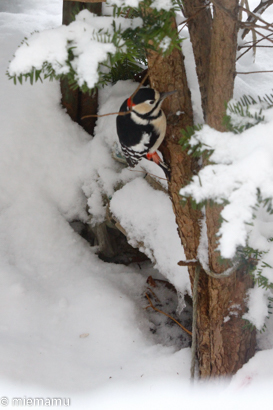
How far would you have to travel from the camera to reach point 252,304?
0.94 metres

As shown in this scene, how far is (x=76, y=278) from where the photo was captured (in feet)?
4.54

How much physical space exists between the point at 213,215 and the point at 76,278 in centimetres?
78

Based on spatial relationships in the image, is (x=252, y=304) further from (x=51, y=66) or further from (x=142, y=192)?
(x=51, y=66)

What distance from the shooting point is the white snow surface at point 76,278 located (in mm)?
947

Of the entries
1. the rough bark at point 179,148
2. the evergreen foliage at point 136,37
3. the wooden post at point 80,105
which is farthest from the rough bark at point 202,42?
the wooden post at point 80,105

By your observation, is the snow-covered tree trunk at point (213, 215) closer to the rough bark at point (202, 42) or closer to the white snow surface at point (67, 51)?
the rough bark at point (202, 42)

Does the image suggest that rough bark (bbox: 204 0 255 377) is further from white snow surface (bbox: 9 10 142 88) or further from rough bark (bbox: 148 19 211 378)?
white snow surface (bbox: 9 10 142 88)

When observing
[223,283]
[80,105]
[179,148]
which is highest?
[179,148]

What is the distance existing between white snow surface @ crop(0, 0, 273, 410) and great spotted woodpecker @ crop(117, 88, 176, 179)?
0.34 meters

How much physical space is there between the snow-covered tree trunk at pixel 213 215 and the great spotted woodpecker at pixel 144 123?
43 mm

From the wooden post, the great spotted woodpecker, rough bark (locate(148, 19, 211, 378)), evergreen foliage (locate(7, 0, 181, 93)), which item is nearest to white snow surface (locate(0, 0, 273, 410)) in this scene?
the wooden post

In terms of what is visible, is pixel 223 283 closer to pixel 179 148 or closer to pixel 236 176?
pixel 179 148

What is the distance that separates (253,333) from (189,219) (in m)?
0.44

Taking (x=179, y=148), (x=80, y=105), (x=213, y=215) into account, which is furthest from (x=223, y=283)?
(x=80, y=105)
